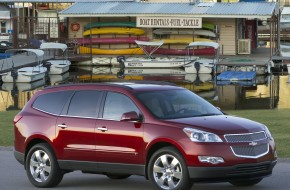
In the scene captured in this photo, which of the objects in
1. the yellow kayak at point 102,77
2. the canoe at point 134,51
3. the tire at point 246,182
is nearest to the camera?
the tire at point 246,182

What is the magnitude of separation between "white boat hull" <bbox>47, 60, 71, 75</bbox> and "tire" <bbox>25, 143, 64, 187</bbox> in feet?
151

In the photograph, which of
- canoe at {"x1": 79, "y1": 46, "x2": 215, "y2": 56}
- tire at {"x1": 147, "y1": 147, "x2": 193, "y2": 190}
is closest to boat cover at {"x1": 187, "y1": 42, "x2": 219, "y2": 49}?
canoe at {"x1": 79, "y1": 46, "x2": 215, "y2": 56}

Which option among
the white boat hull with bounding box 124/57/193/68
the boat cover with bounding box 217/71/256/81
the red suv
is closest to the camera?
the red suv

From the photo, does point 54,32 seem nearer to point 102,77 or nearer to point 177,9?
point 177,9

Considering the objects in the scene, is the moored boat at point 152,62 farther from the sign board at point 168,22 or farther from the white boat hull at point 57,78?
the white boat hull at point 57,78

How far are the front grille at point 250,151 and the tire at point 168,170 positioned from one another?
68 centimetres

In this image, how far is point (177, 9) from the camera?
223 ft

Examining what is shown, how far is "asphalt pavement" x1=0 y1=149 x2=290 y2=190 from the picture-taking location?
1262cm

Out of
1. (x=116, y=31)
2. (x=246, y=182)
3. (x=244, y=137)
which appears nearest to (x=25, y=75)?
(x=116, y=31)

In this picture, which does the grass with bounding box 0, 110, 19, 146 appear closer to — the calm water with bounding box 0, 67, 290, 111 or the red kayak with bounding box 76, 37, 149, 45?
the calm water with bounding box 0, 67, 290, 111

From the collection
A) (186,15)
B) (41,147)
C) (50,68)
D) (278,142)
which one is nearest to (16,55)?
(50,68)

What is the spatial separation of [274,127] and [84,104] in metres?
9.30

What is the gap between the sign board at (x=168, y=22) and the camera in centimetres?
6631

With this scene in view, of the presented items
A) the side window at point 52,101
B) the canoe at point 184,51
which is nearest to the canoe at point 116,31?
the canoe at point 184,51
